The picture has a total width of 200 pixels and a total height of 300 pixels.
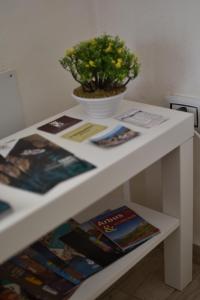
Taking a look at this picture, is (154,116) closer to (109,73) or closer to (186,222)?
(109,73)

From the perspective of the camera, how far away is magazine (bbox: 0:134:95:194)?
91 centimetres

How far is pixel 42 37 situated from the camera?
1.34 meters

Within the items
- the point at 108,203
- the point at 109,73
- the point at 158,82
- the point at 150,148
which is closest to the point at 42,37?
the point at 109,73

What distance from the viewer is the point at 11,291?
109 centimetres

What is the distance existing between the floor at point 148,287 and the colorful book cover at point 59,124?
2.17ft

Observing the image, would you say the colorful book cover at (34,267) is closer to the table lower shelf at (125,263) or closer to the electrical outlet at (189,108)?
the table lower shelf at (125,263)

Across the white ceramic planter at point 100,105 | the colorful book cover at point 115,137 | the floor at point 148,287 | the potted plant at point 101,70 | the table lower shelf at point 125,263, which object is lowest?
the floor at point 148,287

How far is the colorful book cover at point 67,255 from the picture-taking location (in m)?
1.16

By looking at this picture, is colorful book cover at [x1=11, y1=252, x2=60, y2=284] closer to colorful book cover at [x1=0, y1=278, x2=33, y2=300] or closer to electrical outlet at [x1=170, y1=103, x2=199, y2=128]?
colorful book cover at [x1=0, y1=278, x2=33, y2=300]

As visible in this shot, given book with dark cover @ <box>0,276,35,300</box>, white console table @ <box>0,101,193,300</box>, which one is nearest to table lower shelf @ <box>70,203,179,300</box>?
white console table @ <box>0,101,193,300</box>

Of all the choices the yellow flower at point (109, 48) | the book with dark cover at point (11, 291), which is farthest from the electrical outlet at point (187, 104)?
the book with dark cover at point (11, 291)

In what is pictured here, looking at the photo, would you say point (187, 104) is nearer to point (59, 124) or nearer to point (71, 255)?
point (59, 124)

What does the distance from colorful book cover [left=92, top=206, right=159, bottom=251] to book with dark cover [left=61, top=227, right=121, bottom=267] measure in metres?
0.06

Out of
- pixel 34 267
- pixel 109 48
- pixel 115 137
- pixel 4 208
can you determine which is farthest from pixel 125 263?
pixel 109 48
